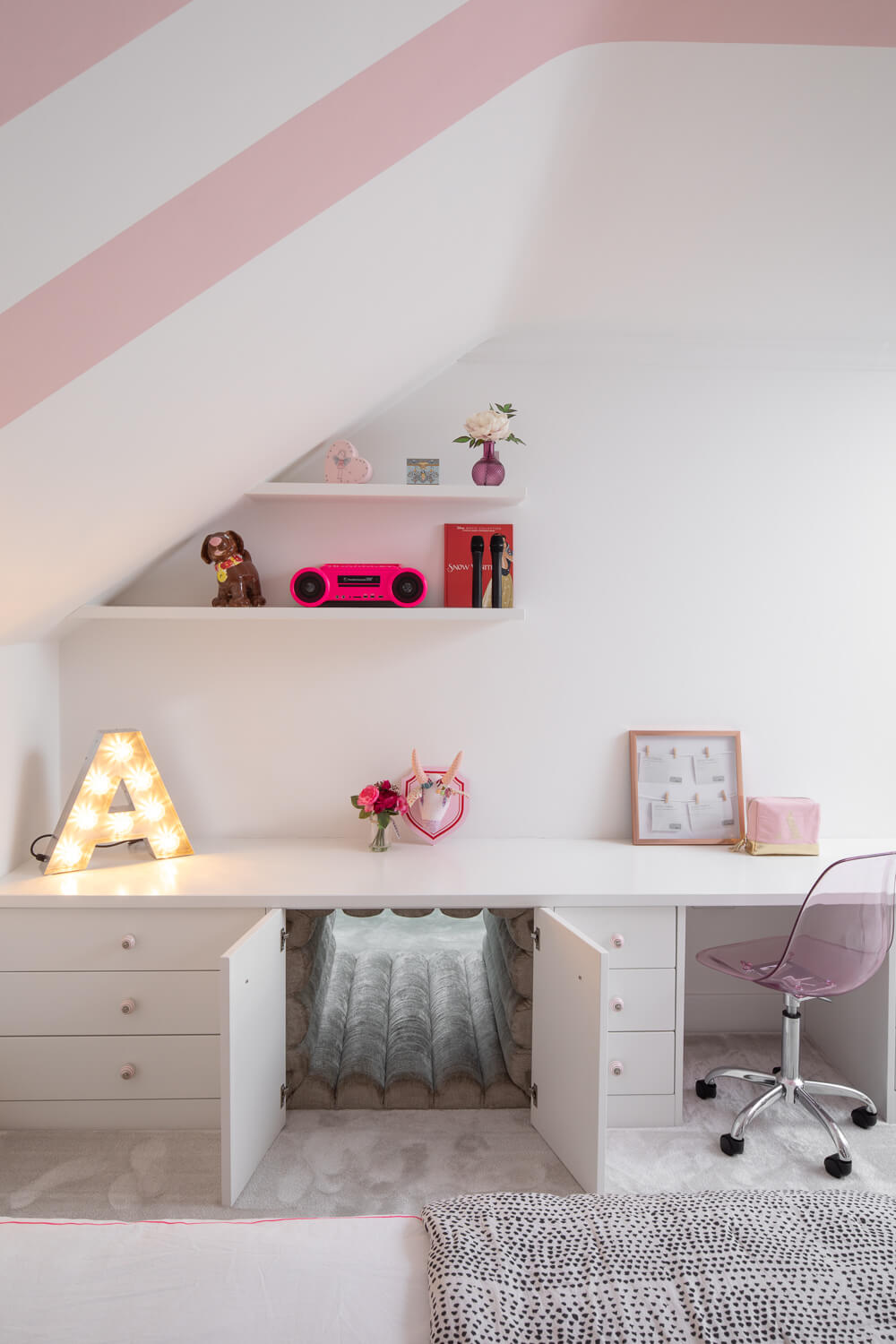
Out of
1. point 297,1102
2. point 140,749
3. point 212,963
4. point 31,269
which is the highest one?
point 31,269

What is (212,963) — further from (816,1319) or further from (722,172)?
(722,172)

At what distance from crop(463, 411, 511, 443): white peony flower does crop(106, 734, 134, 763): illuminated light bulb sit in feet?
4.68

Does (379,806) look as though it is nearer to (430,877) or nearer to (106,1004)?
(430,877)

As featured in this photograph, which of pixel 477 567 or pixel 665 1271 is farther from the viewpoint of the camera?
pixel 477 567

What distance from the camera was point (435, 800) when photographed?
2.71 meters

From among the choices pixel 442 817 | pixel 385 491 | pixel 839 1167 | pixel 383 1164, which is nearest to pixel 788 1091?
pixel 839 1167

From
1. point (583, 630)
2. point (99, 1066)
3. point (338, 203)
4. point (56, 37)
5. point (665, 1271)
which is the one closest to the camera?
point (56, 37)

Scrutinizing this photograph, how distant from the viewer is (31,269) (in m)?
0.97

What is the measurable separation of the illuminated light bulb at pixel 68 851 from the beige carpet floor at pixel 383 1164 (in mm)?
694

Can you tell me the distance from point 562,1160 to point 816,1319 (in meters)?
1.13

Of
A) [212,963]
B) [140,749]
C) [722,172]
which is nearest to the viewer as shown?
[722,172]

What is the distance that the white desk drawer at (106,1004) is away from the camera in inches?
85.2

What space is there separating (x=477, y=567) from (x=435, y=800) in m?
0.76

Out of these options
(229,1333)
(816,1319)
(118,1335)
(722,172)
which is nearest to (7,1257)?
(118,1335)
